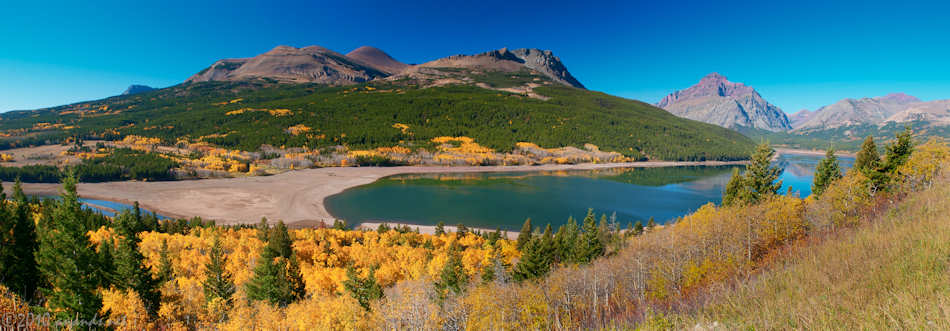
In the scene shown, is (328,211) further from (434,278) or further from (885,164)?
(885,164)

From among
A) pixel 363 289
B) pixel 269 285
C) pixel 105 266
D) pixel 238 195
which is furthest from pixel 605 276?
pixel 238 195

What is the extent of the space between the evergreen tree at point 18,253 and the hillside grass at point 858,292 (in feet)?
96.6

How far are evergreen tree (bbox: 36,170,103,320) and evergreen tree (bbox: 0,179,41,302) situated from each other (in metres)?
3.45

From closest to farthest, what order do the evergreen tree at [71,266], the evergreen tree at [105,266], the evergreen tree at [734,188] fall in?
the evergreen tree at [71,266] → the evergreen tree at [105,266] → the evergreen tree at [734,188]

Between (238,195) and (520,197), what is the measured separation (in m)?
62.9

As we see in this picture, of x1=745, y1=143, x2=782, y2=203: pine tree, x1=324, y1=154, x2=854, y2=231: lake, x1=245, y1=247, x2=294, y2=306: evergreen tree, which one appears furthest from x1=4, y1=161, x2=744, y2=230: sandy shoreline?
x1=745, y1=143, x2=782, y2=203: pine tree

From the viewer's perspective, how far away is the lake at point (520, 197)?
6438 centimetres

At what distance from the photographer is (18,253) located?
18016 mm

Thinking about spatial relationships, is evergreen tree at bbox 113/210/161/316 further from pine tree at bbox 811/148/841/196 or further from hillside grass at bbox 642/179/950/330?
pine tree at bbox 811/148/841/196

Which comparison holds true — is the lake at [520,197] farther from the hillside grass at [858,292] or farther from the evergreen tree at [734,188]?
the hillside grass at [858,292]

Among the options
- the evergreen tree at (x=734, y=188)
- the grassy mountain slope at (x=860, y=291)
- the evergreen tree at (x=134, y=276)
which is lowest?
the evergreen tree at (x=134, y=276)

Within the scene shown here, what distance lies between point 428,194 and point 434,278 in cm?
5716

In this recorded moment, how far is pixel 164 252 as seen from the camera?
25344 millimetres

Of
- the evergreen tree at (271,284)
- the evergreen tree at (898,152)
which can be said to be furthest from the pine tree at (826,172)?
the evergreen tree at (271,284)
